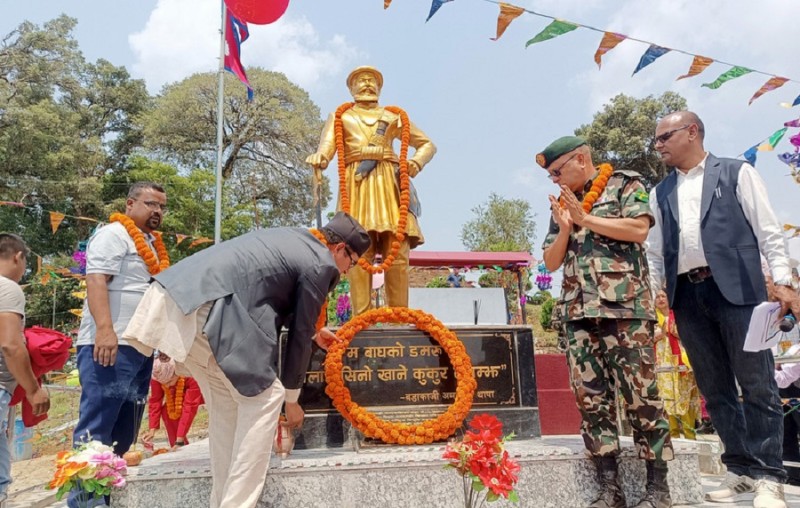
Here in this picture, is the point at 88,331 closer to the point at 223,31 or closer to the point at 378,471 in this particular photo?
the point at 378,471

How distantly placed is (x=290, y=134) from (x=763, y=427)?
22.8 m

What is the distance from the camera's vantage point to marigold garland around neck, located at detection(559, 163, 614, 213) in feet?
10.7

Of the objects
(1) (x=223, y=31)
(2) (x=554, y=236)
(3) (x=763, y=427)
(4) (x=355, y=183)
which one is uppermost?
(1) (x=223, y=31)

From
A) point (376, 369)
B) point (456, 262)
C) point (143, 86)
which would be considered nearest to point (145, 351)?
point (376, 369)

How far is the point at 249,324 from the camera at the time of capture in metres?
2.53

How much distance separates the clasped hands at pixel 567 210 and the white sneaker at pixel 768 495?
5.04 feet

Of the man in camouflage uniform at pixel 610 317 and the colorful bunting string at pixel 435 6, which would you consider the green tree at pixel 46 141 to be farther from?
the man in camouflage uniform at pixel 610 317

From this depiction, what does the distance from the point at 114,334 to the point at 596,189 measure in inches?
111

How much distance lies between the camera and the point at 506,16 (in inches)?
199

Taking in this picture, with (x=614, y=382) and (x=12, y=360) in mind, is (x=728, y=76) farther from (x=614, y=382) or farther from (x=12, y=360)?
(x=12, y=360)

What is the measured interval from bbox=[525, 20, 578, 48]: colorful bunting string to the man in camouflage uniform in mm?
2164

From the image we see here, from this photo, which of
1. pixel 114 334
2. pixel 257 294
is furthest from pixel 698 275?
pixel 114 334

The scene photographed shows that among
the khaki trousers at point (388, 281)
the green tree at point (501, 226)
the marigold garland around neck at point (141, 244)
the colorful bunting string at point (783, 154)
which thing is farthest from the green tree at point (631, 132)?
the marigold garland around neck at point (141, 244)

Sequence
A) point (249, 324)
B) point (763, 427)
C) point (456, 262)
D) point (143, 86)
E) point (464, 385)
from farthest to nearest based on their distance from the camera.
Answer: point (143, 86) → point (456, 262) → point (464, 385) → point (763, 427) → point (249, 324)
